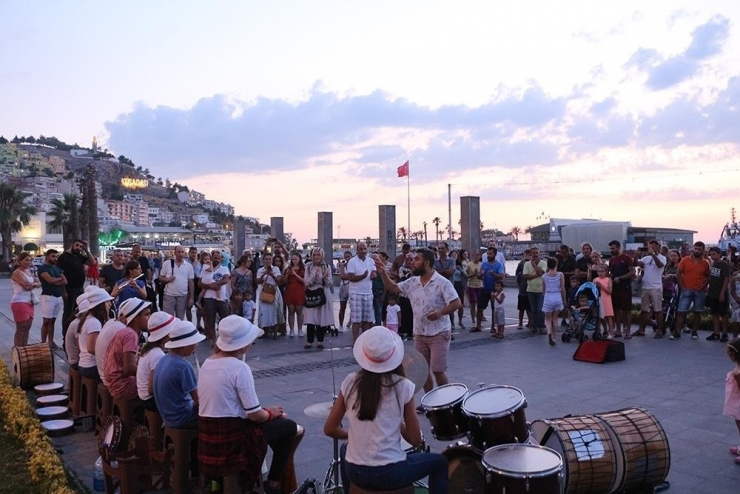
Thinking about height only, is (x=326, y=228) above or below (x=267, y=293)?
above

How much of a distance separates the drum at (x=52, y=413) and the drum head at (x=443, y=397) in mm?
4462

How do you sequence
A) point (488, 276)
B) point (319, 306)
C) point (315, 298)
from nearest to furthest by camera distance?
point (315, 298) < point (319, 306) < point (488, 276)

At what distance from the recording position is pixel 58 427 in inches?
247

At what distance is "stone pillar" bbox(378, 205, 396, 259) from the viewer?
78.2 ft

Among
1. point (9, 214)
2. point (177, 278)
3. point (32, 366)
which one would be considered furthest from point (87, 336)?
point (9, 214)

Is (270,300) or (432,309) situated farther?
(270,300)

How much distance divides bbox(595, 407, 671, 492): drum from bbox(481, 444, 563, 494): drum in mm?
882

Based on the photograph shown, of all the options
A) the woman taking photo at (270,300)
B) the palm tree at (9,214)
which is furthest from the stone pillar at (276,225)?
the palm tree at (9,214)

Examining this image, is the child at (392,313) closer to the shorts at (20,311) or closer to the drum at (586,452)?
the shorts at (20,311)

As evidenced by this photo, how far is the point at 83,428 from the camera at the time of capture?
6.53m

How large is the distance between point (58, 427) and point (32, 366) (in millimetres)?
2380

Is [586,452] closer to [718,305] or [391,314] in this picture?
[391,314]

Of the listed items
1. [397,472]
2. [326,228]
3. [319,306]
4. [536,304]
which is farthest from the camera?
[326,228]

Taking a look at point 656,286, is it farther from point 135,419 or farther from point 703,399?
point 135,419
